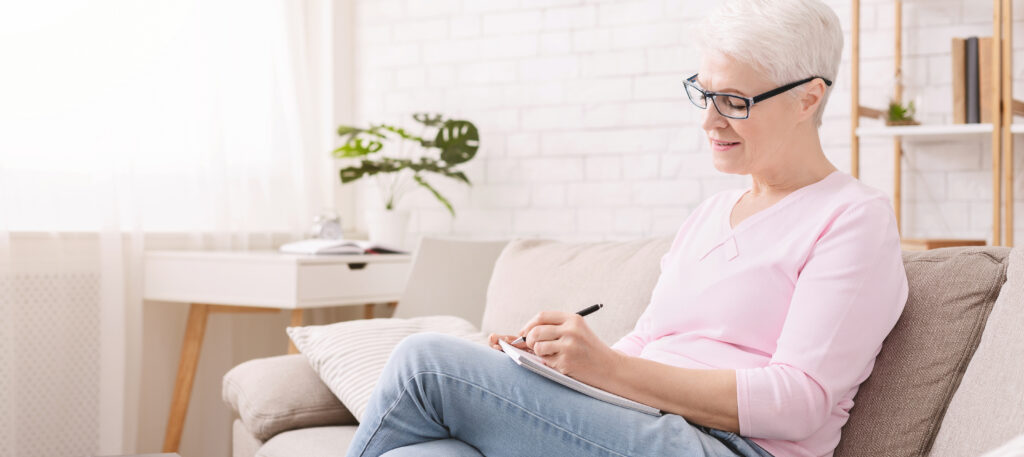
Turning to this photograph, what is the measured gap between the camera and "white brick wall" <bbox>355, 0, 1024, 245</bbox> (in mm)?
2693

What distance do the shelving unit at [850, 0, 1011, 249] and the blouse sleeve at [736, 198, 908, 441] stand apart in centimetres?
128

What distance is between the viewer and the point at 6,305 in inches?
93.7

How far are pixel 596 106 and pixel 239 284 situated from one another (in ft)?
4.08

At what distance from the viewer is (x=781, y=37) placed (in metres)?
1.34

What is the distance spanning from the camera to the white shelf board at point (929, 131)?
2.42 meters

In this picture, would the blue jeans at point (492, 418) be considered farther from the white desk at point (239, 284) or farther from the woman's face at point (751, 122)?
the white desk at point (239, 284)

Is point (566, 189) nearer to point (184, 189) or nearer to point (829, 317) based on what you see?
point (184, 189)

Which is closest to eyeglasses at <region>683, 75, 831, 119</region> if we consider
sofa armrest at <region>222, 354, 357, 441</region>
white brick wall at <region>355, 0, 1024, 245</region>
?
sofa armrest at <region>222, 354, 357, 441</region>

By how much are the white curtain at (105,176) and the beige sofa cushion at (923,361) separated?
2018 mm

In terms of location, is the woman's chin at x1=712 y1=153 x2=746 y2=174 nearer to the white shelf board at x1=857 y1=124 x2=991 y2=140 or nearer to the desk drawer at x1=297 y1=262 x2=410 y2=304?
the white shelf board at x1=857 y1=124 x2=991 y2=140

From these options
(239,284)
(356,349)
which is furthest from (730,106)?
(239,284)

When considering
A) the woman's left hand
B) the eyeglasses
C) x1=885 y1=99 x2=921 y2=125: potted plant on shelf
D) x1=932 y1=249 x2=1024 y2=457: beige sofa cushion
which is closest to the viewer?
x1=932 y1=249 x2=1024 y2=457: beige sofa cushion

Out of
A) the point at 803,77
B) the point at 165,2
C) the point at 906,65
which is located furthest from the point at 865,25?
the point at 165,2

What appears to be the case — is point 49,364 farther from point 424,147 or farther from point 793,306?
point 793,306
